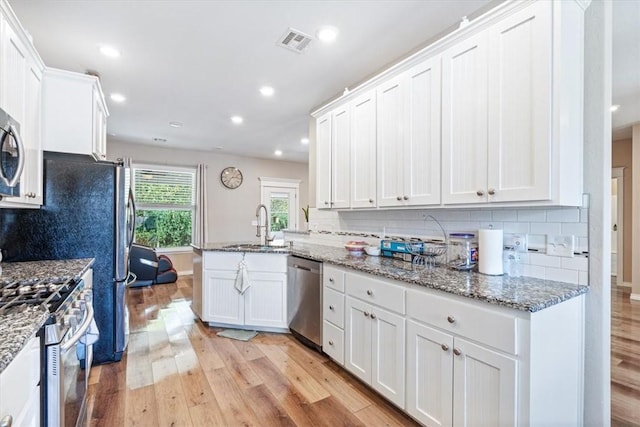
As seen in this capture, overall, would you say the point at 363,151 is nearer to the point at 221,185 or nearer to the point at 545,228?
the point at 545,228

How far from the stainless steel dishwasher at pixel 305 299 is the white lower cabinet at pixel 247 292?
10cm

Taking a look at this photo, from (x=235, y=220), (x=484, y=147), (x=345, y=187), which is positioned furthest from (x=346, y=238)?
(x=235, y=220)

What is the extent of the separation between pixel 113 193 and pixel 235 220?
14.3 feet

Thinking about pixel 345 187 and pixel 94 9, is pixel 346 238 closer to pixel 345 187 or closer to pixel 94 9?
pixel 345 187

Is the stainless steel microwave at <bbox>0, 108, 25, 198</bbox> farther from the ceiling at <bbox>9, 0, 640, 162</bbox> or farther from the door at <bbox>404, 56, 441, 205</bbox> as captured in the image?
the door at <bbox>404, 56, 441, 205</bbox>

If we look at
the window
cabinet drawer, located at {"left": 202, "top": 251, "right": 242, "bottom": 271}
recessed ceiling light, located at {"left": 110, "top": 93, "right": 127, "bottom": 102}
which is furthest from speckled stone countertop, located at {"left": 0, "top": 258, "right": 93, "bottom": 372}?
the window

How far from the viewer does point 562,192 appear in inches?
59.8

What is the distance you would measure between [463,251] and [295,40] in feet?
6.69

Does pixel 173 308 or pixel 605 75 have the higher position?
pixel 605 75

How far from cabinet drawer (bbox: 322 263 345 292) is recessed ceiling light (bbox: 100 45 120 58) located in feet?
8.32

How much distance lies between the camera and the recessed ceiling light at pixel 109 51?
2551 mm

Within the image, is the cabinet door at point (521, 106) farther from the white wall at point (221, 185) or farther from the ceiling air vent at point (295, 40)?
the white wall at point (221, 185)

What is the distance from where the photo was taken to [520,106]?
5.40ft

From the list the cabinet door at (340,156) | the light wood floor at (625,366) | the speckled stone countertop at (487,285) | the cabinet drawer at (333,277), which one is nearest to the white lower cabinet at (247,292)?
the cabinet drawer at (333,277)
